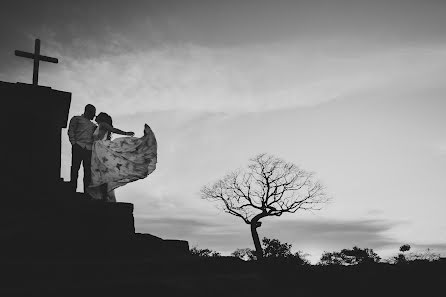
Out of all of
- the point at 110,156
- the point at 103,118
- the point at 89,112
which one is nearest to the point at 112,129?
the point at 103,118

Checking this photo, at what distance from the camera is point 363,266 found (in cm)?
Answer: 640

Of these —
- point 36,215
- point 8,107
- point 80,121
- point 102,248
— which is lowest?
point 102,248

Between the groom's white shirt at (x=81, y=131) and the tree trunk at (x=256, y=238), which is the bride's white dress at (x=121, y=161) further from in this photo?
the tree trunk at (x=256, y=238)

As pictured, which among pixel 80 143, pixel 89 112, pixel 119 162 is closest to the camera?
pixel 119 162

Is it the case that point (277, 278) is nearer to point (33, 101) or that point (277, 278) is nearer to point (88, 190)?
point (88, 190)

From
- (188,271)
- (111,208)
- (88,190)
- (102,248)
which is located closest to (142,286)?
(188,271)

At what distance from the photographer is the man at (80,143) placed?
6.80 m

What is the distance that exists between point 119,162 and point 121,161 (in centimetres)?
4

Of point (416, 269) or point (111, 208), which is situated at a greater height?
point (111, 208)

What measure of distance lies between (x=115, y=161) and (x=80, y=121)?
4.15 ft

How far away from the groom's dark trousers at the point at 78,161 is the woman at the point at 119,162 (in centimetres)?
27

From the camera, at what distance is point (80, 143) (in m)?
6.85

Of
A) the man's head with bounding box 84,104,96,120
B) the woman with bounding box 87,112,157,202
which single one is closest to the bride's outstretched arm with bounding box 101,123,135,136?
the woman with bounding box 87,112,157,202

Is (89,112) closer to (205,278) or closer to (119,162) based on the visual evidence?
(119,162)
